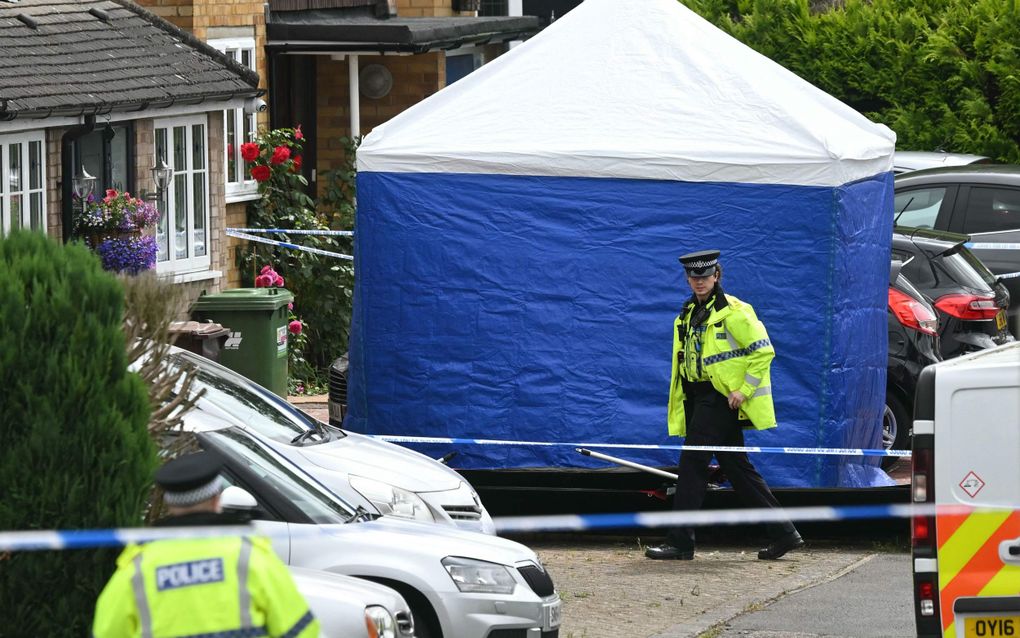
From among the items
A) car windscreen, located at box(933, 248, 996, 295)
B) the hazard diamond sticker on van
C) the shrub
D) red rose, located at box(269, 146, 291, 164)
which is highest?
the hazard diamond sticker on van

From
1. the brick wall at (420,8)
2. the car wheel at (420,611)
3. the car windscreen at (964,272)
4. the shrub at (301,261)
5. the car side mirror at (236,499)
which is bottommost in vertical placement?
the shrub at (301,261)

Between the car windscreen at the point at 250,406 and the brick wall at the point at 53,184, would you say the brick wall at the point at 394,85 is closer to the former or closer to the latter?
the brick wall at the point at 53,184

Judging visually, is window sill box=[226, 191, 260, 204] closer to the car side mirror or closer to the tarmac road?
the tarmac road

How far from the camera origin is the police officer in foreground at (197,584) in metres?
4.67

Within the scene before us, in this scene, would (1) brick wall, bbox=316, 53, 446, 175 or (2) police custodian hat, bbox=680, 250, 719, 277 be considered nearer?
(2) police custodian hat, bbox=680, 250, 719, 277

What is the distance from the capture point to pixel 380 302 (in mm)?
11828

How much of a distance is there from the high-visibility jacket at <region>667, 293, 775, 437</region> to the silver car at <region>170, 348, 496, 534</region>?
64.7 inches

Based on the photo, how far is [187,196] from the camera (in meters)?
16.8

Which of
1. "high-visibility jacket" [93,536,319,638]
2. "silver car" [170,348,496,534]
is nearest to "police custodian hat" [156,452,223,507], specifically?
"high-visibility jacket" [93,536,319,638]

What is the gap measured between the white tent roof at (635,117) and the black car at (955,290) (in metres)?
1.90

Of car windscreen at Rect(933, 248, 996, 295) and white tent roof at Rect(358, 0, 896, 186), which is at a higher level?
white tent roof at Rect(358, 0, 896, 186)

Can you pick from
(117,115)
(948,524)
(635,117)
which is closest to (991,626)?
(948,524)

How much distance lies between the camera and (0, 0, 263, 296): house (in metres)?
14.1

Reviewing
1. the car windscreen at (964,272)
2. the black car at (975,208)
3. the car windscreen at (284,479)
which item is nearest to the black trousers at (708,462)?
the car windscreen at (284,479)
